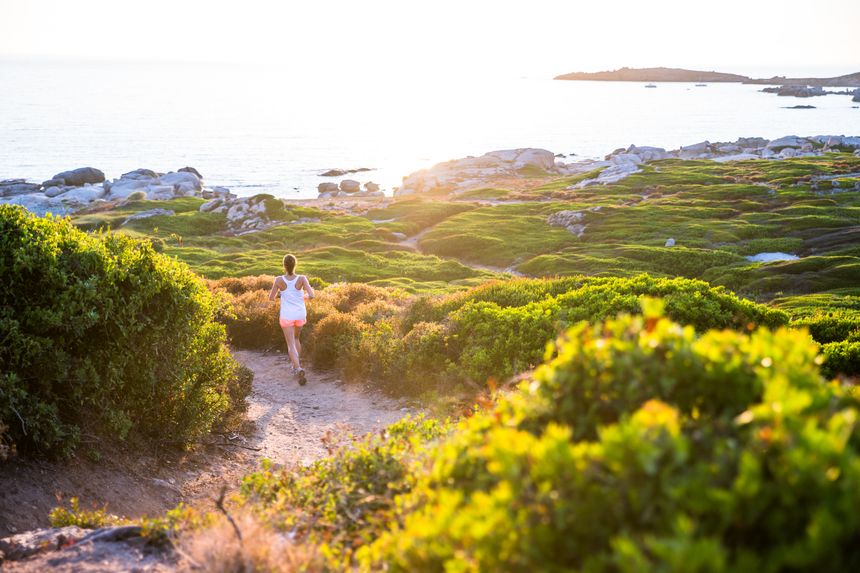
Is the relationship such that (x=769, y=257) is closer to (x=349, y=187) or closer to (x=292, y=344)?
(x=292, y=344)

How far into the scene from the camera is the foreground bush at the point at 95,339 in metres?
10.0

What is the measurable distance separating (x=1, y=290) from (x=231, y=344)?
12435mm

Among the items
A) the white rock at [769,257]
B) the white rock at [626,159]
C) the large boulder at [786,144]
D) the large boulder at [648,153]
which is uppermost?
the large boulder at [786,144]

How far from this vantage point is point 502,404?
491 cm

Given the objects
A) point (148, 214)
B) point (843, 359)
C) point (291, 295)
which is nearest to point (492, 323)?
point (291, 295)

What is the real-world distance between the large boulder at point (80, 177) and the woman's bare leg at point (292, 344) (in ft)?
314

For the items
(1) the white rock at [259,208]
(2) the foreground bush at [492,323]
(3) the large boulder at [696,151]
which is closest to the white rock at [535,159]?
(3) the large boulder at [696,151]

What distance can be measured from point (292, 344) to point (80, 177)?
96.8 meters

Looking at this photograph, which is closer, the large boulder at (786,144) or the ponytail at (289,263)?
the ponytail at (289,263)

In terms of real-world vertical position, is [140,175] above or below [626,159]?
below

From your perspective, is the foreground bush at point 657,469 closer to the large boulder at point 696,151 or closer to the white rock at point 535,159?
the white rock at point 535,159

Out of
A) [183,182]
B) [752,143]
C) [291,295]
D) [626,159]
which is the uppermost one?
[752,143]

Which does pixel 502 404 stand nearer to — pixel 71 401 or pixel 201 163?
pixel 71 401

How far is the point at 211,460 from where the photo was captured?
13203 mm
